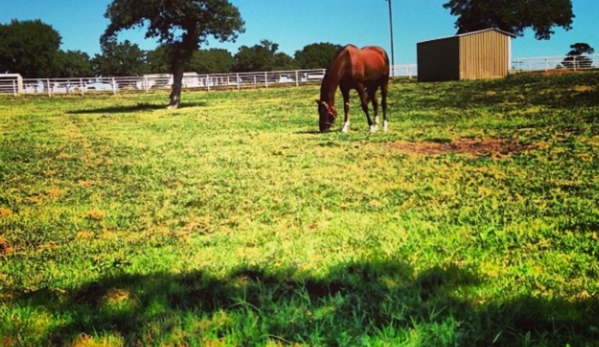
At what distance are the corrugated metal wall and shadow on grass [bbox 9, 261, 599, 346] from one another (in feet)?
120

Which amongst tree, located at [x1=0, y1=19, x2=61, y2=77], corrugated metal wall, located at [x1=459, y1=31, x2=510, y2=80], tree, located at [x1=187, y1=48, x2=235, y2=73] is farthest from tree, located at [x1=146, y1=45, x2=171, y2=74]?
corrugated metal wall, located at [x1=459, y1=31, x2=510, y2=80]

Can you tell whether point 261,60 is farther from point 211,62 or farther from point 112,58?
point 112,58

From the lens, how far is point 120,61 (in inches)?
4178

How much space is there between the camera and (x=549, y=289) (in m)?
3.44

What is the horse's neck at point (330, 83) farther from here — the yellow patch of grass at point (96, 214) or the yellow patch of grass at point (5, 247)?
the yellow patch of grass at point (5, 247)

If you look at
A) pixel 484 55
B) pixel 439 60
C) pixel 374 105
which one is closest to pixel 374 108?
pixel 374 105

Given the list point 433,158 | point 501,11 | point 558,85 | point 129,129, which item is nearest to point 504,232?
point 433,158

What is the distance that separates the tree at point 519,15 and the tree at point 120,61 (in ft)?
221

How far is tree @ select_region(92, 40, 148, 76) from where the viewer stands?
104125 millimetres

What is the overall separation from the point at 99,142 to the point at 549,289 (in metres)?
11.9

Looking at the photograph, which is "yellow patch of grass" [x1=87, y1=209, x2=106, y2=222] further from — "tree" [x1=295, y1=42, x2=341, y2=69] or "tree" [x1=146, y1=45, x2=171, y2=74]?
"tree" [x1=295, y1=42, x2=341, y2=69]

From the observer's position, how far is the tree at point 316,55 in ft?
392

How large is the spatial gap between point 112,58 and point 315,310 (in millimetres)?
111466

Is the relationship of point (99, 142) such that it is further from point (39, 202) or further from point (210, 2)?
point (210, 2)
